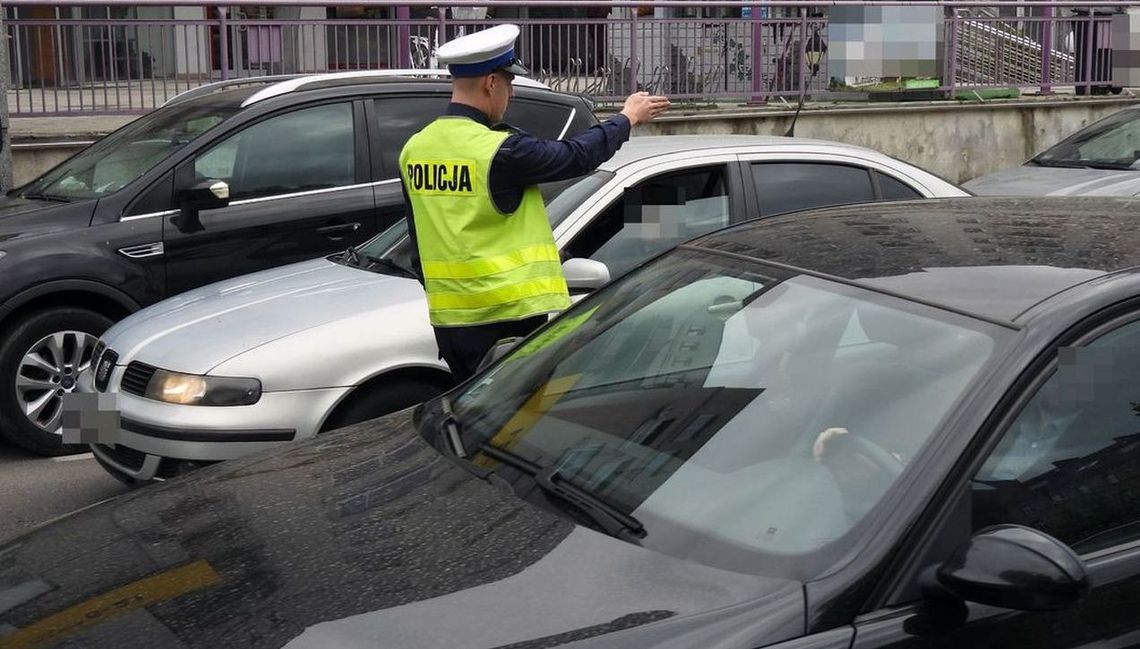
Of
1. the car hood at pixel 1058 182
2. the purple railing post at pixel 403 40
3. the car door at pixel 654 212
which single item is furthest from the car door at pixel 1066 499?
the purple railing post at pixel 403 40

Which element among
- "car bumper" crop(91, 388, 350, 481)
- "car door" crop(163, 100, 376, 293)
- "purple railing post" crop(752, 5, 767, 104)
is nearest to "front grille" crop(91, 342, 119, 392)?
"car bumper" crop(91, 388, 350, 481)

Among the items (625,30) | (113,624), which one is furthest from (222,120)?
(625,30)

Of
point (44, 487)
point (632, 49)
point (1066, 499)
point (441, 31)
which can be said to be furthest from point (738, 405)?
point (632, 49)

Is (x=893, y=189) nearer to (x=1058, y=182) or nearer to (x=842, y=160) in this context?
(x=842, y=160)

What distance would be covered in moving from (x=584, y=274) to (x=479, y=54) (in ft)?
3.10

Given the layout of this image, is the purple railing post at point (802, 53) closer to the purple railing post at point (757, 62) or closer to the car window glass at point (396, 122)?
the purple railing post at point (757, 62)

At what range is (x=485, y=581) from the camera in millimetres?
2471

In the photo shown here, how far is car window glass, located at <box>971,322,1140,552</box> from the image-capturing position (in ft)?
8.52

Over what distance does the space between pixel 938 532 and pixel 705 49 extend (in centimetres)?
1121

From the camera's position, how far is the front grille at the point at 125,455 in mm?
5013

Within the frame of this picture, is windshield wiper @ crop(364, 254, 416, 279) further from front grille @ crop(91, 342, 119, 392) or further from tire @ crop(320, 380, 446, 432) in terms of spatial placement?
front grille @ crop(91, 342, 119, 392)

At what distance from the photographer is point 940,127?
1392cm

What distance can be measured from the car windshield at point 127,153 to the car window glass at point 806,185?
292cm

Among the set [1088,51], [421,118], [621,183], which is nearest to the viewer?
[621,183]
